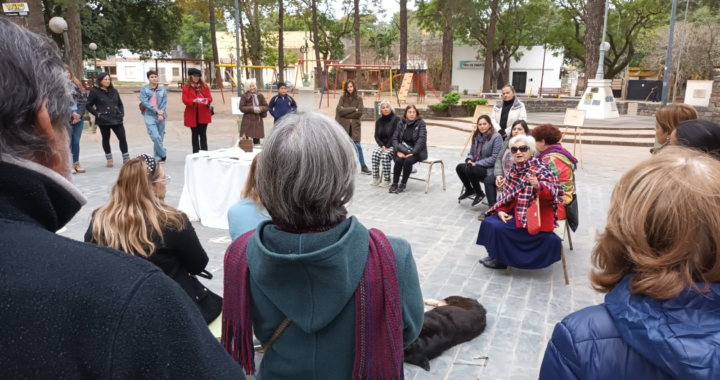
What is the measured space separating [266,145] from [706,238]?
1188mm

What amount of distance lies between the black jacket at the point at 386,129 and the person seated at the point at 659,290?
665cm

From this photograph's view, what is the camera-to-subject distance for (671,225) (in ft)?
3.92

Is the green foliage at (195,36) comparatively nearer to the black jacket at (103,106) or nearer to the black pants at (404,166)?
the black jacket at (103,106)

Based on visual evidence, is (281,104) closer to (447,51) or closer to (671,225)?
(671,225)

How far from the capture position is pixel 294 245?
4.58 feet

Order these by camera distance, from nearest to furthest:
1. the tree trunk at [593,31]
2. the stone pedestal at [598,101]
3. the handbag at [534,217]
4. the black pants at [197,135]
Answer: the handbag at [534,217] → the black pants at [197,135] → the stone pedestal at [598,101] → the tree trunk at [593,31]

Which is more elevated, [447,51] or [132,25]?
[132,25]

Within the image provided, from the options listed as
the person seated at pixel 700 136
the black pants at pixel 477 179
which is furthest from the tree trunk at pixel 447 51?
the person seated at pixel 700 136

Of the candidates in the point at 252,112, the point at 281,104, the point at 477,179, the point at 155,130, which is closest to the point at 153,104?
the point at 155,130

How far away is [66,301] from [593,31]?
22895 millimetres

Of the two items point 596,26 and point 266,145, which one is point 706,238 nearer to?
point 266,145

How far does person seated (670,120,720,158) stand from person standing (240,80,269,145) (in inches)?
309

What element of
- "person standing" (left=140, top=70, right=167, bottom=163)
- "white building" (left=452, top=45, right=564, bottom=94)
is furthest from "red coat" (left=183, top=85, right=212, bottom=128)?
"white building" (left=452, top=45, right=564, bottom=94)

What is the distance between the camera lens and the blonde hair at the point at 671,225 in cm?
118
